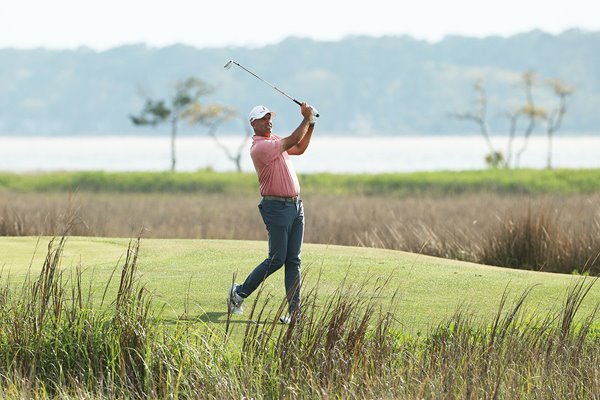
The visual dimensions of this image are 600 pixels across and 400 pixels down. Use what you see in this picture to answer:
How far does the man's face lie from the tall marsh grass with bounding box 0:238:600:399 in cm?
170

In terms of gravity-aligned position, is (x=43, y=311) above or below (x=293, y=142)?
below

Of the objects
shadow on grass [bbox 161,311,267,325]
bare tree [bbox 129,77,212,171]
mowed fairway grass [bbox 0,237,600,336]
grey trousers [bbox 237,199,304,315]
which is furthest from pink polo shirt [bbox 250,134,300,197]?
bare tree [bbox 129,77,212,171]

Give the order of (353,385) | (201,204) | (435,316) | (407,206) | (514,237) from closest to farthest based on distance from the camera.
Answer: (353,385) → (435,316) → (514,237) → (407,206) → (201,204)

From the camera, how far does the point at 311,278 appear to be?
1244 cm

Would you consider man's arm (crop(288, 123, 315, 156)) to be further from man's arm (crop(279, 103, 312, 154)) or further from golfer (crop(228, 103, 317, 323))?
man's arm (crop(279, 103, 312, 154))

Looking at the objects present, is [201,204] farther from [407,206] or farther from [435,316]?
[435,316]

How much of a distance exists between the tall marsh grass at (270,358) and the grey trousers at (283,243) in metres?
0.75

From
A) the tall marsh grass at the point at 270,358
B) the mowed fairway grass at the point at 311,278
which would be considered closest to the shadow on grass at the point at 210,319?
the mowed fairway grass at the point at 311,278

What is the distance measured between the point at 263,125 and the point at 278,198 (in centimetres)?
64

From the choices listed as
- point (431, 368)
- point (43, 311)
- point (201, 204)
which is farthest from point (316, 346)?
point (201, 204)

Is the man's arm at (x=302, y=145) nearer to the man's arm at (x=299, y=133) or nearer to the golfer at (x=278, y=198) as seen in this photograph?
the golfer at (x=278, y=198)

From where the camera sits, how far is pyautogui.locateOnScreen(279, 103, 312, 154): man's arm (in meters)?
9.84

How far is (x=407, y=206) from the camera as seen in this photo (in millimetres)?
26703

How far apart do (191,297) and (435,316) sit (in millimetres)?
2273
